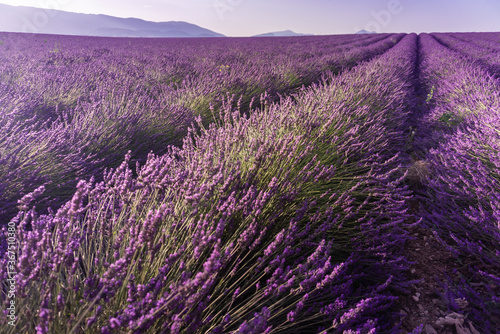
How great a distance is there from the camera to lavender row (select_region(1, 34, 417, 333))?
2.62 ft

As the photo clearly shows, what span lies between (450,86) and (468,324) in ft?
15.6

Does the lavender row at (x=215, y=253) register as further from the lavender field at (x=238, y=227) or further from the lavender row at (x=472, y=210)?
the lavender row at (x=472, y=210)

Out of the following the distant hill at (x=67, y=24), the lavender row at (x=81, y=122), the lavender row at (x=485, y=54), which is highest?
the distant hill at (x=67, y=24)

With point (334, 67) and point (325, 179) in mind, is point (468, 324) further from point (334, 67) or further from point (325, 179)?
point (334, 67)

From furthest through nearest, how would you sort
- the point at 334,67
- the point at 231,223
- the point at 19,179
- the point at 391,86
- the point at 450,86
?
the point at 334,67 < the point at 450,86 < the point at 391,86 < the point at 19,179 < the point at 231,223

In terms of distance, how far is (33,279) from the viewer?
0.79m

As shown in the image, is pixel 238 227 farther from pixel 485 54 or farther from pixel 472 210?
pixel 485 54

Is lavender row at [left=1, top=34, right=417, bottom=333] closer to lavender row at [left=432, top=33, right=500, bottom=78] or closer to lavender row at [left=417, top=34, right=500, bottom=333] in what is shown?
lavender row at [left=417, top=34, right=500, bottom=333]

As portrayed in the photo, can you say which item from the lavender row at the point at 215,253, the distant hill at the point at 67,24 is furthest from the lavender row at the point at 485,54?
the distant hill at the point at 67,24

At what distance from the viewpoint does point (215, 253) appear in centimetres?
78

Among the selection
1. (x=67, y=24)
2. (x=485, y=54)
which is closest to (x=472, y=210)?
(x=485, y=54)

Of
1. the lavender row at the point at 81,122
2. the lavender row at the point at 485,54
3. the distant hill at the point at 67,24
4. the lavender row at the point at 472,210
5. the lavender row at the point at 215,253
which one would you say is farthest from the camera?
the distant hill at the point at 67,24

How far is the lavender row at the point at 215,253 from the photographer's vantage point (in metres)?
0.80

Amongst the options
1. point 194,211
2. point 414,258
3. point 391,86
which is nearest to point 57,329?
point 194,211
